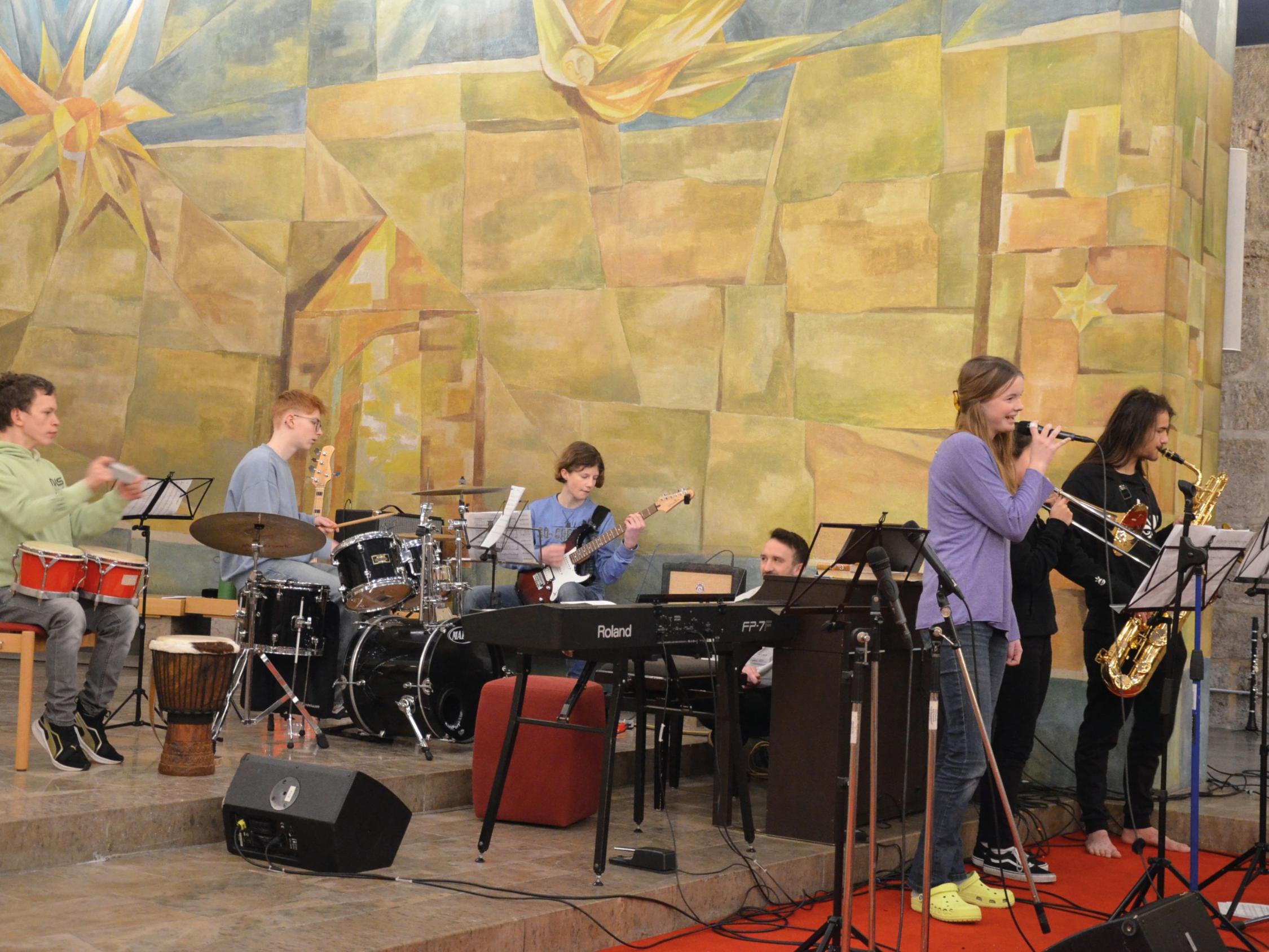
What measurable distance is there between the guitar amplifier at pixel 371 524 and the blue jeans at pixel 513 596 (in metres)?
0.48

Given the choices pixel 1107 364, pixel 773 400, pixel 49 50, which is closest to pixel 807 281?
pixel 773 400

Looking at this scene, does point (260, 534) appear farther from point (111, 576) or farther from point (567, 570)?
point (567, 570)

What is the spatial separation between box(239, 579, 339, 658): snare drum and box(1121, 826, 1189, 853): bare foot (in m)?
3.58

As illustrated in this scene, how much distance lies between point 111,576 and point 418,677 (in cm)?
133

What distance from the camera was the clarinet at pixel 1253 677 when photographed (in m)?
7.57

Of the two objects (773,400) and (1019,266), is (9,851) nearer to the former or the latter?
(773,400)

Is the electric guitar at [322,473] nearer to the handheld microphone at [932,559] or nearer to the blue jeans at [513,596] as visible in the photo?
the blue jeans at [513,596]

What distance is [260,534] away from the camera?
17.7ft

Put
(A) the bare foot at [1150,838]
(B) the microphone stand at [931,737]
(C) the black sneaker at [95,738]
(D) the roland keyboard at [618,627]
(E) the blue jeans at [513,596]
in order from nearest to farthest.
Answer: (B) the microphone stand at [931,737], (D) the roland keyboard at [618,627], (C) the black sneaker at [95,738], (A) the bare foot at [1150,838], (E) the blue jeans at [513,596]

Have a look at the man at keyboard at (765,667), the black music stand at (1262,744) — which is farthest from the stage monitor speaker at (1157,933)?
the man at keyboard at (765,667)

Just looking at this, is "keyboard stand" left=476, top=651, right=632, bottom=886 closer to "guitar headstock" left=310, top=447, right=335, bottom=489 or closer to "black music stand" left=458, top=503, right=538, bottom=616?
"black music stand" left=458, top=503, right=538, bottom=616

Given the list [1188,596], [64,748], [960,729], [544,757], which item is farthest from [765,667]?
[64,748]

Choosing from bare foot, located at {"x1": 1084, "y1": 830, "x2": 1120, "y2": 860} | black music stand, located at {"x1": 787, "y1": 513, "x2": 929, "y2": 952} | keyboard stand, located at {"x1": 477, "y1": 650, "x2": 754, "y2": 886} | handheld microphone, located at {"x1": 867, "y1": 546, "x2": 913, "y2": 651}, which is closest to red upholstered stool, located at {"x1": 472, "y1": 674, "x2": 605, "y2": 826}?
keyboard stand, located at {"x1": 477, "y1": 650, "x2": 754, "y2": 886}

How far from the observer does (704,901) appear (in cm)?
427
